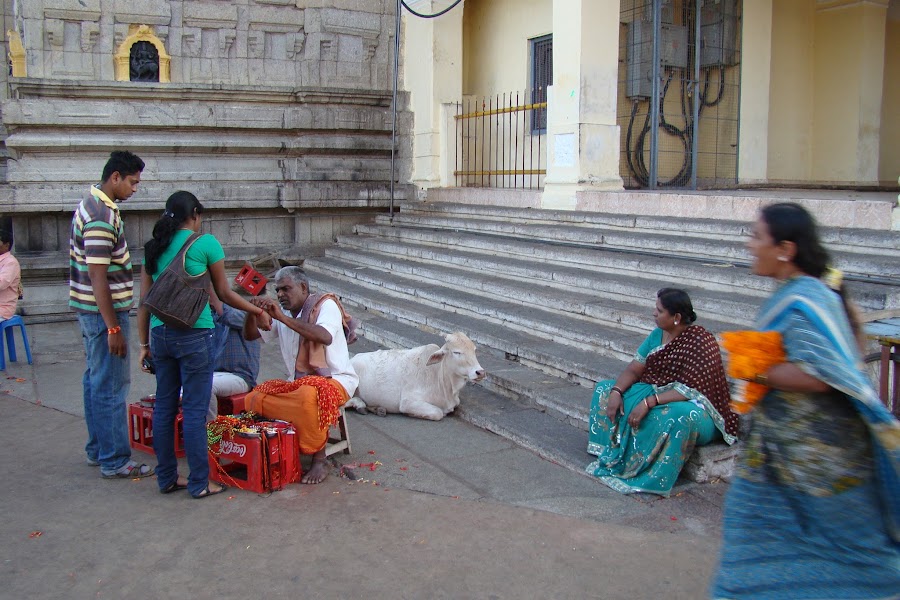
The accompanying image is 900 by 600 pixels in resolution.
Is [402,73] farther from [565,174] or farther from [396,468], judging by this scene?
[396,468]

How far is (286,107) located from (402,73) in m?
1.89

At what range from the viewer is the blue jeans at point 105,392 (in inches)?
183

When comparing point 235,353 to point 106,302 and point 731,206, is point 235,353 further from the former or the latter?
point 731,206

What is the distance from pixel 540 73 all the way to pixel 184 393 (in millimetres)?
8666

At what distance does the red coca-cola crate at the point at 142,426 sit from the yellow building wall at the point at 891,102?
10.5 meters

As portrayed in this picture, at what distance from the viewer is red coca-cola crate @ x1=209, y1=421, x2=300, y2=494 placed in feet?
14.6

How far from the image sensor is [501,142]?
481 inches

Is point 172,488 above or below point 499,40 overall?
below

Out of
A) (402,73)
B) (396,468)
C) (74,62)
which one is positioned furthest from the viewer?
(402,73)

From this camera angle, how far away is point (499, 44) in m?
12.4

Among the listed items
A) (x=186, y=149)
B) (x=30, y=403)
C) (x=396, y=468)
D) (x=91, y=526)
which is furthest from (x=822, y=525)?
(x=186, y=149)

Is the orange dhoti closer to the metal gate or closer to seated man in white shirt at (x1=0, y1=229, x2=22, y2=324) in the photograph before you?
seated man in white shirt at (x1=0, y1=229, x2=22, y2=324)

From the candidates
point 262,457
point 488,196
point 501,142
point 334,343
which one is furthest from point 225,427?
point 501,142

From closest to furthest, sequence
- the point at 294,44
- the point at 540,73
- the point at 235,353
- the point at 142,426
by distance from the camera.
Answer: the point at 142,426 → the point at 235,353 → the point at 294,44 → the point at 540,73
